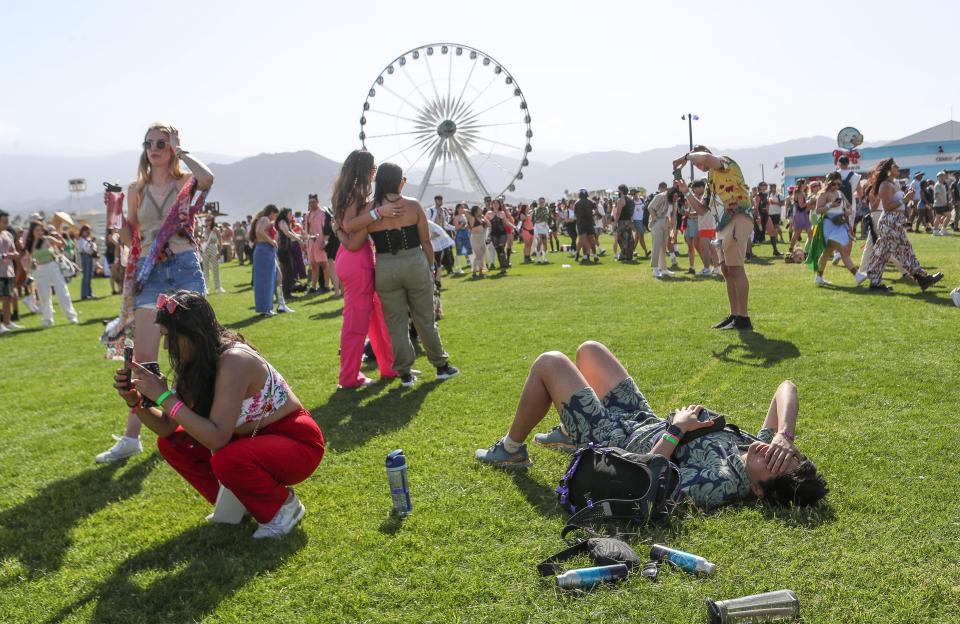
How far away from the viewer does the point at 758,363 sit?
632 cm

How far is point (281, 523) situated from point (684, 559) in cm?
196

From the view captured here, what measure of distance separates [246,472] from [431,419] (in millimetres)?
2154

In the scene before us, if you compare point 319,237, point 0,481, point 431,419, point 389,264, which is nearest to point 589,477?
point 431,419

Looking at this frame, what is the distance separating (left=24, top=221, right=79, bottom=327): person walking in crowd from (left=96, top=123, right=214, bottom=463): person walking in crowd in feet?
32.2

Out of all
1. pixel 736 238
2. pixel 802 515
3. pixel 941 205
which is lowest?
pixel 802 515

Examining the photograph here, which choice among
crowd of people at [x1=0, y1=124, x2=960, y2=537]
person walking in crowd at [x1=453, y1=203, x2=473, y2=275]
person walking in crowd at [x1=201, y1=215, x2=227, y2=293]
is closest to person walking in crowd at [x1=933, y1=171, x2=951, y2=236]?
person walking in crowd at [x1=453, y1=203, x2=473, y2=275]

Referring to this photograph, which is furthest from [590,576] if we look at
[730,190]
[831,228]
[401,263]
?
[831,228]

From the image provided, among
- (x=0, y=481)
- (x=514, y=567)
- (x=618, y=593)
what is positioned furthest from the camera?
(x=0, y=481)

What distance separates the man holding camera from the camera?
7916mm

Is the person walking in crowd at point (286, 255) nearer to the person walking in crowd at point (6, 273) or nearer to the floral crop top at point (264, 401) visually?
the person walking in crowd at point (6, 273)

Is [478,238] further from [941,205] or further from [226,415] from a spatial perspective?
[226,415]

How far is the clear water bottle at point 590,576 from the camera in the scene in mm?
2895

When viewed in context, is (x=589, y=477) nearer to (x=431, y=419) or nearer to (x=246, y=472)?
(x=246, y=472)

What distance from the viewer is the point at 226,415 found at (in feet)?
10.9
